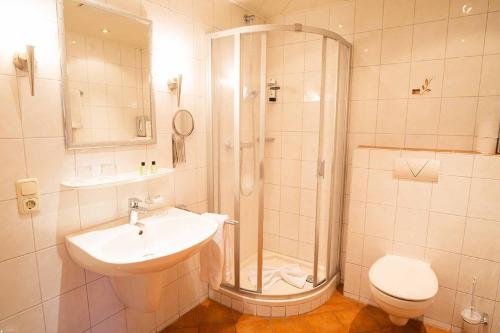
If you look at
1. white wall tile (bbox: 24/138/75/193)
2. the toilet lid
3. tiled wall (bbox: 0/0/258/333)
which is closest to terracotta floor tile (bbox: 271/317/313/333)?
the toilet lid

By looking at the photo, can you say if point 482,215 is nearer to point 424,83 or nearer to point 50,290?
point 424,83

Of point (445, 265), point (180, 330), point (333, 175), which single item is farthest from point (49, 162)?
point (445, 265)

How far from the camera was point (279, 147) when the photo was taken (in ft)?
8.57

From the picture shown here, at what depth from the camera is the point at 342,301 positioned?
2.33 meters

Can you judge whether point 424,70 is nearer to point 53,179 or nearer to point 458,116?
point 458,116

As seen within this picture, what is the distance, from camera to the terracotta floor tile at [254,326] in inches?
78.4

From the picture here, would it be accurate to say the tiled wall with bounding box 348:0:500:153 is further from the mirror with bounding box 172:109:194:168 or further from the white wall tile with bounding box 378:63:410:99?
the mirror with bounding box 172:109:194:168

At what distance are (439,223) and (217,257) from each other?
5.04 feet

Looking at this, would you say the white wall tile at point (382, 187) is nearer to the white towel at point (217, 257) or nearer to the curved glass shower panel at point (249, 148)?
the curved glass shower panel at point (249, 148)

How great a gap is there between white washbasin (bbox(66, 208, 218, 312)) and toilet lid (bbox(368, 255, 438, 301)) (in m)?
1.08

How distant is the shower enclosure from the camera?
2014 mm

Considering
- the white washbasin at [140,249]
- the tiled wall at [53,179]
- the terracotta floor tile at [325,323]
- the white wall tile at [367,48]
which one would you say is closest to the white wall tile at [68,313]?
the tiled wall at [53,179]

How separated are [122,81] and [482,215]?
236cm

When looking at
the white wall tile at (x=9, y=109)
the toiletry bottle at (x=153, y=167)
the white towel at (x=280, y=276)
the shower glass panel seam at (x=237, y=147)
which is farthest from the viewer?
the white towel at (x=280, y=276)
